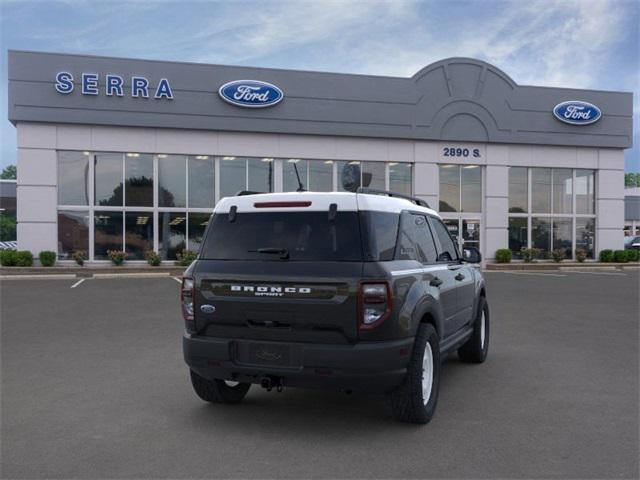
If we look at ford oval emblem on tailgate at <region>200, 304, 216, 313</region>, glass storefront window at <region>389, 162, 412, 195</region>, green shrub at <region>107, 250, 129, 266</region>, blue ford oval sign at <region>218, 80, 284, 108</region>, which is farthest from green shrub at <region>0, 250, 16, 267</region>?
ford oval emblem on tailgate at <region>200, 304, 216, 313</region>

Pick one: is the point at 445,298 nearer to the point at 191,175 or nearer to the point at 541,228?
the point at 191,175

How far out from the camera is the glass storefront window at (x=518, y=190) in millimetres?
27516

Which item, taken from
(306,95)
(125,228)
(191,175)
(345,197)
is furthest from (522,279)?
→ (345,197)

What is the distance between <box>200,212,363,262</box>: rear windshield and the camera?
4.55 m

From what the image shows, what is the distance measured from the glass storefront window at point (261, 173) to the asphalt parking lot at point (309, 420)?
1619 cm

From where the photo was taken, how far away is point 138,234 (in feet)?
77.2

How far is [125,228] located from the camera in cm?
2341

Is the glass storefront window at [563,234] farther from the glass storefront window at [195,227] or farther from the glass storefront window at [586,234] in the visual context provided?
the glass storefront window at [195,227]

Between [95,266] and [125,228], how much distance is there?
1.92m

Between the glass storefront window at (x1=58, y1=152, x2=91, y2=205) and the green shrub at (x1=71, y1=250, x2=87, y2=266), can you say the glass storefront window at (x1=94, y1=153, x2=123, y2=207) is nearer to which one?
the glass storefront window at (x1=58, y1=152, x2=91, y2=205)

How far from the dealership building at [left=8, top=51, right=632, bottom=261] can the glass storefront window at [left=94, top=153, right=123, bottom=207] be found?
1.8 inches

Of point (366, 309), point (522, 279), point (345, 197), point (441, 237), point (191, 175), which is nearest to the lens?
point (366, 309)

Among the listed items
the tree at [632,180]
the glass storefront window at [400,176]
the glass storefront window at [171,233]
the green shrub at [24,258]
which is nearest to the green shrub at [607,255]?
the glass storefront window at [400,176]

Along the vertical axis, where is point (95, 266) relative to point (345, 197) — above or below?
below
